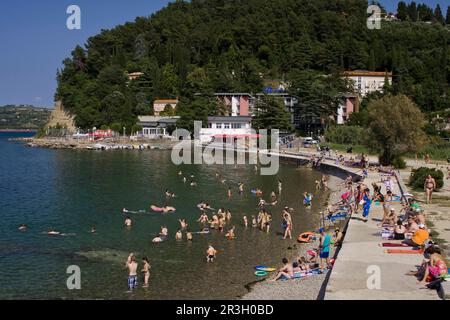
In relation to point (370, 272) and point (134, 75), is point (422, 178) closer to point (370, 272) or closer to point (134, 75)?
point (370, 272)

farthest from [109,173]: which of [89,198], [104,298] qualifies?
[104,298]

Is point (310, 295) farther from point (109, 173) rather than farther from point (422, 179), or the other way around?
point (109, 173)

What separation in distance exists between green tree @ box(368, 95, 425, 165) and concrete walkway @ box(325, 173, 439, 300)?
82.3 ft

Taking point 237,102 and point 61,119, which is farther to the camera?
point 61,119

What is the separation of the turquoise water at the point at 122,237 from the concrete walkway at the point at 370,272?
131 inches

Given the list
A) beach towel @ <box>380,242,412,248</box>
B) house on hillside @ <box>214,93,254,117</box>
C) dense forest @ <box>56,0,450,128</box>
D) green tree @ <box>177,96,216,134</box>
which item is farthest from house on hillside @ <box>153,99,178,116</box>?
beach towel @ <box>380,242,412,248</box>

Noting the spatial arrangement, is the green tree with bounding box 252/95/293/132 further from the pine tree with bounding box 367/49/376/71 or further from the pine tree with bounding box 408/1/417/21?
the pine tree with bounding box 408/1/417/21

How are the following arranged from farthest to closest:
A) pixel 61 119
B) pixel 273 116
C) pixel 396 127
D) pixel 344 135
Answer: pixel 61 119 → pixel 273 116 → pixel 344 135 → pixel 396 127

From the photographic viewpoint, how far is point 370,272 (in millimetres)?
14680

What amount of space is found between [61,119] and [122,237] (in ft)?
334

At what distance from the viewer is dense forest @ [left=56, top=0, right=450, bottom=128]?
3536 inches

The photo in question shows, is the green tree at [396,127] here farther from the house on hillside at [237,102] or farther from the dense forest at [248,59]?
the house on hillside at [237,102]

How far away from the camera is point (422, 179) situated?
109 ft

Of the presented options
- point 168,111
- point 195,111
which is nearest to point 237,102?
point 195,111
